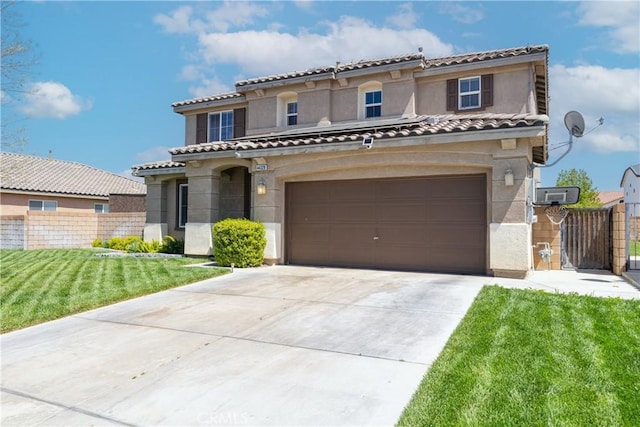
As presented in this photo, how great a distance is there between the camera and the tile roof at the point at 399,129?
10.4 m

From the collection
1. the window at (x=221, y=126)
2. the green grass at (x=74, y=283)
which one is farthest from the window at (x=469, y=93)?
the green grass at (x=74, y=283)

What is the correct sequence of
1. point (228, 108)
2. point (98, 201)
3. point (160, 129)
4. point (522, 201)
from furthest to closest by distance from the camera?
point (98, 201)
point (160, 129)
point (228, 108)
point (522, 201)

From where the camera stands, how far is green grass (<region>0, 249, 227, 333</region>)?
309 inches

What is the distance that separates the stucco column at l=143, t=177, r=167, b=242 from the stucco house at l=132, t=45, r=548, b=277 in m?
0.10

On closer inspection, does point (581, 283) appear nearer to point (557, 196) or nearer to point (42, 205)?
point (557, 196)

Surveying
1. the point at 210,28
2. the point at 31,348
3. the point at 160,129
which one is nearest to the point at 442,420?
the point at 31,348

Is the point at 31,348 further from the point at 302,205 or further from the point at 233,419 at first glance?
the point at 302,205

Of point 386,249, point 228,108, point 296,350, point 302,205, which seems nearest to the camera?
point 296,350

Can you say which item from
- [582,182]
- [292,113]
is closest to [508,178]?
[292,113]

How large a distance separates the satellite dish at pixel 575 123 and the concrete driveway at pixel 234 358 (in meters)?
6.58

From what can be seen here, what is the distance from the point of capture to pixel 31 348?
604 cm

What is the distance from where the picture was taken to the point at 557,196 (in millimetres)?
12469

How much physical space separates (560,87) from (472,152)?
11.7 m

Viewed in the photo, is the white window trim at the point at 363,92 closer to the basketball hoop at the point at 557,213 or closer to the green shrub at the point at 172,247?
the basketball hoop at the point at 557,213
